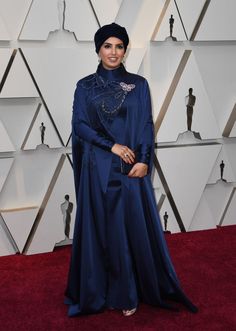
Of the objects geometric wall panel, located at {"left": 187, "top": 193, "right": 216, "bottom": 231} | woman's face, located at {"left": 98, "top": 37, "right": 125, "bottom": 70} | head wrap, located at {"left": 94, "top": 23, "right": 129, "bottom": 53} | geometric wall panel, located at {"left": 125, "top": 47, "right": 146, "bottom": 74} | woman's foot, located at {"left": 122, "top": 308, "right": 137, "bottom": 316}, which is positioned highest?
geometric wall panel, located at {"left": 125, "top": 47, "right": 146, "bottom": 74}

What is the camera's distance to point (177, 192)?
11.6 ft

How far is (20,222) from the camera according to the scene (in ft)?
10.5

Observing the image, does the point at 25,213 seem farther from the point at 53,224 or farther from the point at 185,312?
the point at 185,312

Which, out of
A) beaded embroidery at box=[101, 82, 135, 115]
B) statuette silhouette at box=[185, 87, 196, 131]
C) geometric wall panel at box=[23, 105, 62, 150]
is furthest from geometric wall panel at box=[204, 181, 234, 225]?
beaded embroidery at box=[101, 82, 135, 115]

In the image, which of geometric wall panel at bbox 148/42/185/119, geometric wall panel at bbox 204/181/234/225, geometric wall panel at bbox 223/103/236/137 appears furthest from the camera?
geometric wall panel at bbox 204/181/234/225

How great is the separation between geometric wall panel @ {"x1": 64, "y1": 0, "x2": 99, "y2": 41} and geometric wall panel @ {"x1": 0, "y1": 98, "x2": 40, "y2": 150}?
0.57 metres

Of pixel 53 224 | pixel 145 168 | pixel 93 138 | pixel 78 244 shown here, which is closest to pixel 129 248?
pixel 78 244

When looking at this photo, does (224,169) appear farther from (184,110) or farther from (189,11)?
(189,11)

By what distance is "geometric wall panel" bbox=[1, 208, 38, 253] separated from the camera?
316cm

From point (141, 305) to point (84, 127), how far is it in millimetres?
1010

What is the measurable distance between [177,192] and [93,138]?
59.0 inches

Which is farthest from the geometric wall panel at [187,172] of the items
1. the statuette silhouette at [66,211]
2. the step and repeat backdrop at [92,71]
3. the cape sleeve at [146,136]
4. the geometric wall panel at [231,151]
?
the cape sleeve at [146,136]

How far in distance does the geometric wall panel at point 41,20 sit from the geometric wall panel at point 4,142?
0.64 metres

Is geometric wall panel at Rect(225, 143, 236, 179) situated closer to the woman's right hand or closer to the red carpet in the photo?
the red carpet
